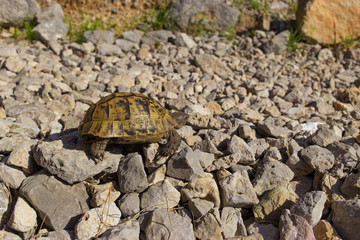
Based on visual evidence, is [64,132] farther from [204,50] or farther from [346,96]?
[346,96]

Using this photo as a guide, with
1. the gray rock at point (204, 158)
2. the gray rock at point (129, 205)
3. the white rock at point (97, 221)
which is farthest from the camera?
the gray rock at point (204, 158)

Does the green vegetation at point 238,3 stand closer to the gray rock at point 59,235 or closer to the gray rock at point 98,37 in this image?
the gray rock at point 98,37

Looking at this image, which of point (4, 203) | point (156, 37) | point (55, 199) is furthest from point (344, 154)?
point (156, 37)

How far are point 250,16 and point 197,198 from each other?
5.91 m

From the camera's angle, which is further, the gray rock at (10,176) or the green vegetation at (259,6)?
the green vegetation at (259,6)

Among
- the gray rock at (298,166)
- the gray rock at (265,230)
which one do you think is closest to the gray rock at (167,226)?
the gray rock at (265,230)

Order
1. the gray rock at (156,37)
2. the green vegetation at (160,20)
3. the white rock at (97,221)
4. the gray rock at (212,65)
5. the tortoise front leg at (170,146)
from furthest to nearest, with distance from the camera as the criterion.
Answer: the green vegetation at (160,20), the gray rock at (156,37), the gray rock at (212,65), the tortoise front leg at (170,146), the white rock at (97,221)

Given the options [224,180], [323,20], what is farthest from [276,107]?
[323,20]

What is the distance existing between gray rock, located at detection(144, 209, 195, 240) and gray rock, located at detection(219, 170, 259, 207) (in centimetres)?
50

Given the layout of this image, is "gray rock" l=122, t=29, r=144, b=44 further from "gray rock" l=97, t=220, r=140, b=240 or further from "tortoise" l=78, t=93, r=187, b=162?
"gray rock" l=97, t=220, r=140, b=240

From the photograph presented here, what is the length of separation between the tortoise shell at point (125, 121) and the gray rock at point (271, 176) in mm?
1118

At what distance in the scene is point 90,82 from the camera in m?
5.07

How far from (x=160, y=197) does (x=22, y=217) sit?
128cm

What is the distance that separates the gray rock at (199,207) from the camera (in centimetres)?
277
